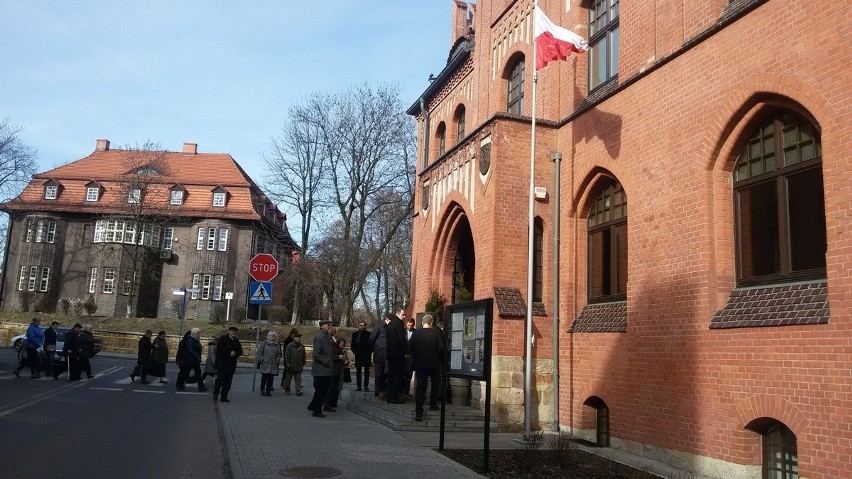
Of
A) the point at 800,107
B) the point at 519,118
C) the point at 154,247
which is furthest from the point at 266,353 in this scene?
the point at 154,247

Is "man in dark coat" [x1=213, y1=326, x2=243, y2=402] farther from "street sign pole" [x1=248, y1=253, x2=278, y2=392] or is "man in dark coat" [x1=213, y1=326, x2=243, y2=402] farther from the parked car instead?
the parked car

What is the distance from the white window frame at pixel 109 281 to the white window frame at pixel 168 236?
4126 millimetres

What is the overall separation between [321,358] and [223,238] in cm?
4021

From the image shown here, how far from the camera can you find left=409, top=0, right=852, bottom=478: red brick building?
7266 millimetres

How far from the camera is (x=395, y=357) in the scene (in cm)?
1312

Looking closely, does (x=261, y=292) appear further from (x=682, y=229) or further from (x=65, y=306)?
(x=65, y=306)

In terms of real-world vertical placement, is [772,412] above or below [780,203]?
below

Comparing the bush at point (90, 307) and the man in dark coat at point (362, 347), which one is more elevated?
the bush at point (90, 307)

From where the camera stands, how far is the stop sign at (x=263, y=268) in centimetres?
1667

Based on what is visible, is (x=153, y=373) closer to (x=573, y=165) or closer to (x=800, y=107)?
(x=573, y=165)

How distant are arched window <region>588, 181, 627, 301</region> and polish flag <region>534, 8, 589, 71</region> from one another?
2.44 m

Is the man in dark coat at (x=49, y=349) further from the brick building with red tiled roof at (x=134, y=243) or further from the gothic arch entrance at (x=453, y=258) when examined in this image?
the brick building with red tiled roof at (x=134, y=243)

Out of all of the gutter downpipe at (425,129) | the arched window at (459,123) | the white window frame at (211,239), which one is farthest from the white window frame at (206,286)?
the arched window at (459,123)

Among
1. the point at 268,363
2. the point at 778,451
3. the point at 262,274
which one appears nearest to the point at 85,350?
the point at 268,363
